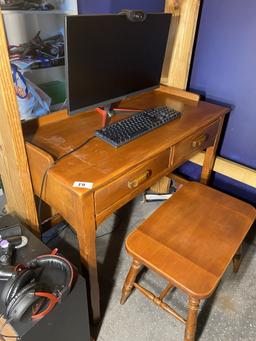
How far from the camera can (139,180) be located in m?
1.06

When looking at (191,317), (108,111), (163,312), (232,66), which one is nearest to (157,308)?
(163,312)

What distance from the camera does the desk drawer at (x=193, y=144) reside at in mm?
1238

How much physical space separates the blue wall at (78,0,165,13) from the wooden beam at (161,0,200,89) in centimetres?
21

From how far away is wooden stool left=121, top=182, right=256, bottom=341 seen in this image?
983 mm

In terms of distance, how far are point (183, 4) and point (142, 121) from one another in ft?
2.28

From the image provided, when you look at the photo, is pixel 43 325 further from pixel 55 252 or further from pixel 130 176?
pixel 130 176

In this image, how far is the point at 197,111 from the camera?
1.42 m

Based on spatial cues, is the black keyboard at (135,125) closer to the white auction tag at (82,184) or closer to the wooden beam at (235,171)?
the white auction tag at (82,184)

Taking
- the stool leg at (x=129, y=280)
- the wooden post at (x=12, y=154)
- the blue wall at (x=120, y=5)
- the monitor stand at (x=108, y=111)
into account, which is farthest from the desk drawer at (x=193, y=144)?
the blue wall at (x=120, y=5)

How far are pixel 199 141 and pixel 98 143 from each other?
0.52 metres

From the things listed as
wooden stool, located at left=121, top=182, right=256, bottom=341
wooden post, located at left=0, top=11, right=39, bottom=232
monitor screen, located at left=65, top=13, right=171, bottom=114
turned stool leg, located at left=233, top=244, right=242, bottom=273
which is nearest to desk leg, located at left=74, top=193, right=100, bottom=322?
wooden stool, located at left=121, top=182, right=256, bottom=341

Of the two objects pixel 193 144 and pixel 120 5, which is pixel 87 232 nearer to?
pixel 193 144

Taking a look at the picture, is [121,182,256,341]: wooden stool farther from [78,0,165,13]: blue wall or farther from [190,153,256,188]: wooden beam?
[78,0,165,13]: blue wall

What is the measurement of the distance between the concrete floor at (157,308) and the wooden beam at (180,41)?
0.99 m
